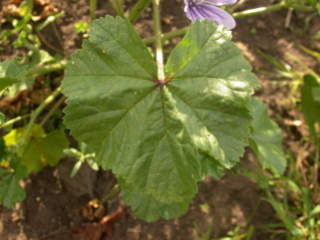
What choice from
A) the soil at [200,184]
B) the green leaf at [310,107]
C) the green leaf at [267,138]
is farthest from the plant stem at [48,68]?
the green leaf at [310,107]

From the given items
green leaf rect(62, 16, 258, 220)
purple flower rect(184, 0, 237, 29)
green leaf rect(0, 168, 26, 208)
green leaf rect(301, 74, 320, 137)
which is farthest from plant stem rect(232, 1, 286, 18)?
green leaf rect(0, 168, 26, 208)

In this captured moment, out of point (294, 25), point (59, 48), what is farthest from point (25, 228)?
point (294, 25)

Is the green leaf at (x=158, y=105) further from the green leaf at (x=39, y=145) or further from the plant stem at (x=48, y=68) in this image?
the green leaf at (x=39, y=145)

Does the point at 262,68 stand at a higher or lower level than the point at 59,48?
lower

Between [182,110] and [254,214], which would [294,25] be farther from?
[182,110]

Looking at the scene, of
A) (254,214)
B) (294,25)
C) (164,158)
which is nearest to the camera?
(164,158)

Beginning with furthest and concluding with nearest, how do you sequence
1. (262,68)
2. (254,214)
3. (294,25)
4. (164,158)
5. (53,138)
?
(294,25)
(262,68)
(254,214)
(53,138)
(164,158)
